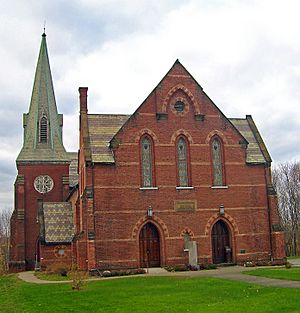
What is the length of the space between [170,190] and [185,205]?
1613 mm

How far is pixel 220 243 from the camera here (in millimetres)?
36938

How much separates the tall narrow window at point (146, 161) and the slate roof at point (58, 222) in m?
9.27

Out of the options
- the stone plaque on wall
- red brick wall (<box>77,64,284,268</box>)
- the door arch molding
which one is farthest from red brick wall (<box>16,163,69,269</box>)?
the door arch molding

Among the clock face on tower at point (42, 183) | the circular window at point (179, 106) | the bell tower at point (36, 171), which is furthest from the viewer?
the clock face on tower at point (42, 183)

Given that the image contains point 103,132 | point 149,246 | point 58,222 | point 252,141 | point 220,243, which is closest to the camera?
point 149,246

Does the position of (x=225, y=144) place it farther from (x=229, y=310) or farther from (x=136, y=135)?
(x=229, y=310)

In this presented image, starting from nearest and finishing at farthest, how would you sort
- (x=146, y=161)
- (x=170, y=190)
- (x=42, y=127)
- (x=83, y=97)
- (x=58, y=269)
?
(x=58, y=269) → (x=170, y=190) → (x=146, y=161) → (x=83, y=97) → (x=42, y=127)

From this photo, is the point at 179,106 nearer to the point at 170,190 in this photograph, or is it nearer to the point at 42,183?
the point at 170,190

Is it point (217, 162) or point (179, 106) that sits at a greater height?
point (179, 106)

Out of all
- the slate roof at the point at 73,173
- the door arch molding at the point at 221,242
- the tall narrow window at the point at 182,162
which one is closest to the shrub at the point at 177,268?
the door arch molding at the point at 221,242

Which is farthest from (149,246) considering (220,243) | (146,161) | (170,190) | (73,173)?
(73,173)

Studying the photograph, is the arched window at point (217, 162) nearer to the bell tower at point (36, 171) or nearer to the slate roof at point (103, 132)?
the slate roof at point (103, 132)

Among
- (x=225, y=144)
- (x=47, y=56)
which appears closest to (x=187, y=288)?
(x=225, y=144)

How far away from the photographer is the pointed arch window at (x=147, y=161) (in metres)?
36.2
